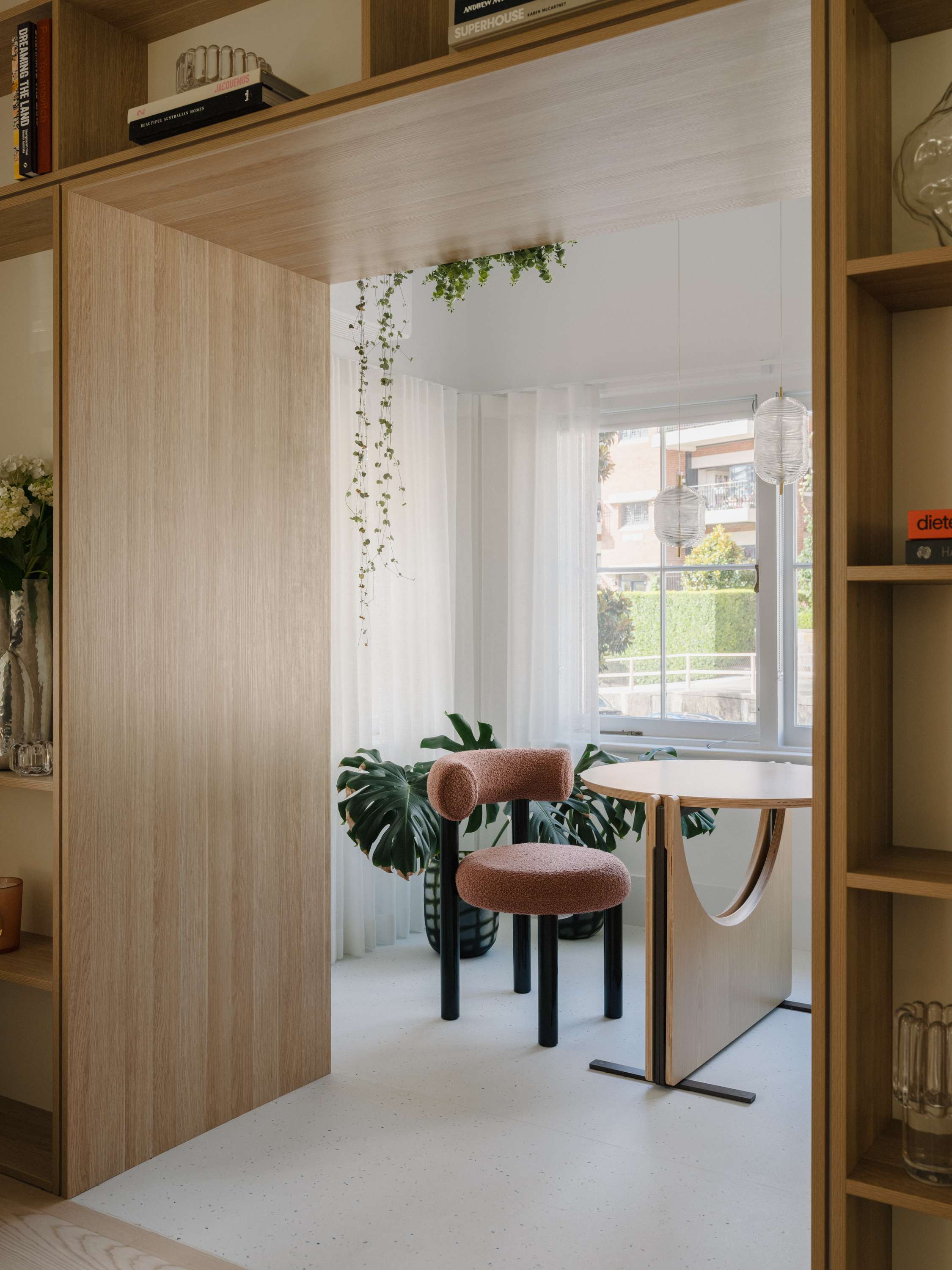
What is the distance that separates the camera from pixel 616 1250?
2.14 meters

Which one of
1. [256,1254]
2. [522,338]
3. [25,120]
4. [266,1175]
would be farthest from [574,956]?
[25,120]

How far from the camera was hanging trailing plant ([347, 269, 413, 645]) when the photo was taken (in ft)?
13.2

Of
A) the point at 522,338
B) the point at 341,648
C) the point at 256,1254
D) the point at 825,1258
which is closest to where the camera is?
the point at 825,1258

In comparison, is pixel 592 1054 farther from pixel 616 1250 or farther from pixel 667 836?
pixel 616 1250

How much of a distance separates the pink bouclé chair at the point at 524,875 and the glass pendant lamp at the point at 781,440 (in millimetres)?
1106

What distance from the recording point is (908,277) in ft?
4.89

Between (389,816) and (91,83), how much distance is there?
7.32ft

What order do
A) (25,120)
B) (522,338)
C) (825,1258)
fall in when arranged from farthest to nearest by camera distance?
(522,338) < (25,120) < (825,1258)

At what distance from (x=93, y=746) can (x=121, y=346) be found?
34.6 inches

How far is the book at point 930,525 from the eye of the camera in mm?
1452

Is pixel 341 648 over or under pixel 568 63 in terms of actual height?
under

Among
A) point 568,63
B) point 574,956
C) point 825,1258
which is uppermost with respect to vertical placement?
point 568,63

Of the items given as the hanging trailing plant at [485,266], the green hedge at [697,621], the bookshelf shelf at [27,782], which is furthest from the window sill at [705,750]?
the bookshelf shelf at [27,782]

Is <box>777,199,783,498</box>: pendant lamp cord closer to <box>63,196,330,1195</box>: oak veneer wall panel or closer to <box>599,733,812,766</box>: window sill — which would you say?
<box>599,733,812,766</box>: window sill
